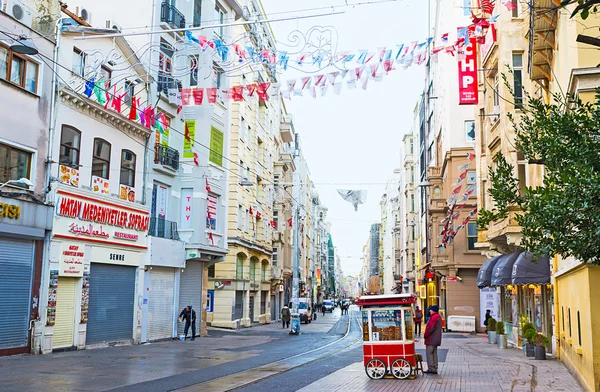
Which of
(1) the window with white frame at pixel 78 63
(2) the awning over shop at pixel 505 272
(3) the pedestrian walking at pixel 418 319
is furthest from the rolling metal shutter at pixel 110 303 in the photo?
(3) the pedestrian walking at pixel 418 319

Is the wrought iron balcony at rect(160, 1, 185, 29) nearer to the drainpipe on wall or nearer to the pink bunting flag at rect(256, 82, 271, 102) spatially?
the pink bunting flag at rect(256, 82, 271, 102)

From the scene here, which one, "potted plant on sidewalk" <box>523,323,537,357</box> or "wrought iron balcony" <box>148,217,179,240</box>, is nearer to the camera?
"potted plant on sidewalk" <box>523,323,537,357</box>

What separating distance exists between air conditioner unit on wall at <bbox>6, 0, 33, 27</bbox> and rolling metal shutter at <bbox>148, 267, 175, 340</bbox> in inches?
486

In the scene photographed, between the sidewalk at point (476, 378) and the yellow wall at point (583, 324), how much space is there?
25.1 inches

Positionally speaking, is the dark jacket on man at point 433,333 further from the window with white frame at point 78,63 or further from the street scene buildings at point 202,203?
the window with white frame at point 78,63

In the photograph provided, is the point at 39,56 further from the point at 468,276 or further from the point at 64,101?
the point at 468,276

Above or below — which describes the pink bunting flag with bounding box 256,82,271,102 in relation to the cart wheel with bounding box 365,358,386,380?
above

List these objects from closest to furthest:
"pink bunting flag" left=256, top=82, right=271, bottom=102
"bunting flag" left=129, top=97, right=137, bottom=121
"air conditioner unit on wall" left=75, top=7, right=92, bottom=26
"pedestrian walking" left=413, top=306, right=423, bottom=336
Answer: "pink bunting flag" left=256, top=82, right=271, bottom=102
"air conditioner unit on wall" left=75, top=7, right=92, bottom=26
"bunting flag" left=129, top=97, right=137, bottom=121
"pedestrian walking" left=413, top=306, right=423, bottom=336

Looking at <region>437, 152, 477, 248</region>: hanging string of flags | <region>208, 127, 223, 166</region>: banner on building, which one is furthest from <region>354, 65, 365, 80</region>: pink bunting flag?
<region>437, 152, 477, 248</region>: hanging string of flags

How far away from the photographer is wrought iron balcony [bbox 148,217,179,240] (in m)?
29.2

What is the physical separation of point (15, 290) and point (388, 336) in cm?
1208

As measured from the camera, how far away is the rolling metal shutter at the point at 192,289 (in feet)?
107

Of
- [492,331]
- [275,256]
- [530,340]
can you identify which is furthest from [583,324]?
[275,256]

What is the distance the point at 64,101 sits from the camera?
896 inches
